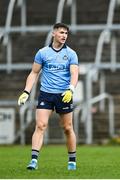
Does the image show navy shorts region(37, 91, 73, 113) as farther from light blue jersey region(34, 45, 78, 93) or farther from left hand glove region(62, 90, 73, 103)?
left hand glove region(62, 90, 73, 103)

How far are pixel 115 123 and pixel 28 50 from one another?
4395 millimetres

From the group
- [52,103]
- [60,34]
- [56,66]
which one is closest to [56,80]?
[56,66]

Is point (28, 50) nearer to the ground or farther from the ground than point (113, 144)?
farther from the ground

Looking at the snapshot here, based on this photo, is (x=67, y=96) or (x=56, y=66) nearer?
(x=67, y=96)

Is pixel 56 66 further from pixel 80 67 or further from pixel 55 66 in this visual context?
pixel 80 67

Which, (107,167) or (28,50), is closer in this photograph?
(107,167)

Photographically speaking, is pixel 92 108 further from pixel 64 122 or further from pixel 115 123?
pixel 64 122

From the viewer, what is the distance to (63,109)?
1191cm

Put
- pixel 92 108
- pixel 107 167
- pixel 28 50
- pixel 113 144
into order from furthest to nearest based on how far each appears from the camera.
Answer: pixel 28 50 < pixel 92 108 < pixel 113 144 < pixel 107 167

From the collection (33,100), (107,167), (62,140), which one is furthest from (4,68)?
(107,167)

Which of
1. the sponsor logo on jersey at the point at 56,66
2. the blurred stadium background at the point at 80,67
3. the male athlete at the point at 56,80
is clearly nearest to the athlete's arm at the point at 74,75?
the male athlete at the point at 56,80

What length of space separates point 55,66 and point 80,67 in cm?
1192

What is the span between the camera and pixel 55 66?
11914mm

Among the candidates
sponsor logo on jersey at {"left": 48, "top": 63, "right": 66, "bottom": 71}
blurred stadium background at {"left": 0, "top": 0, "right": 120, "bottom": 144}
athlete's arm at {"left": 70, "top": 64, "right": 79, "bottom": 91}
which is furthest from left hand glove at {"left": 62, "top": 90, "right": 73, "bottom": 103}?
blurred stadium background at {"left": 0, "top": 0, "right": 120, "bottom": 144}
